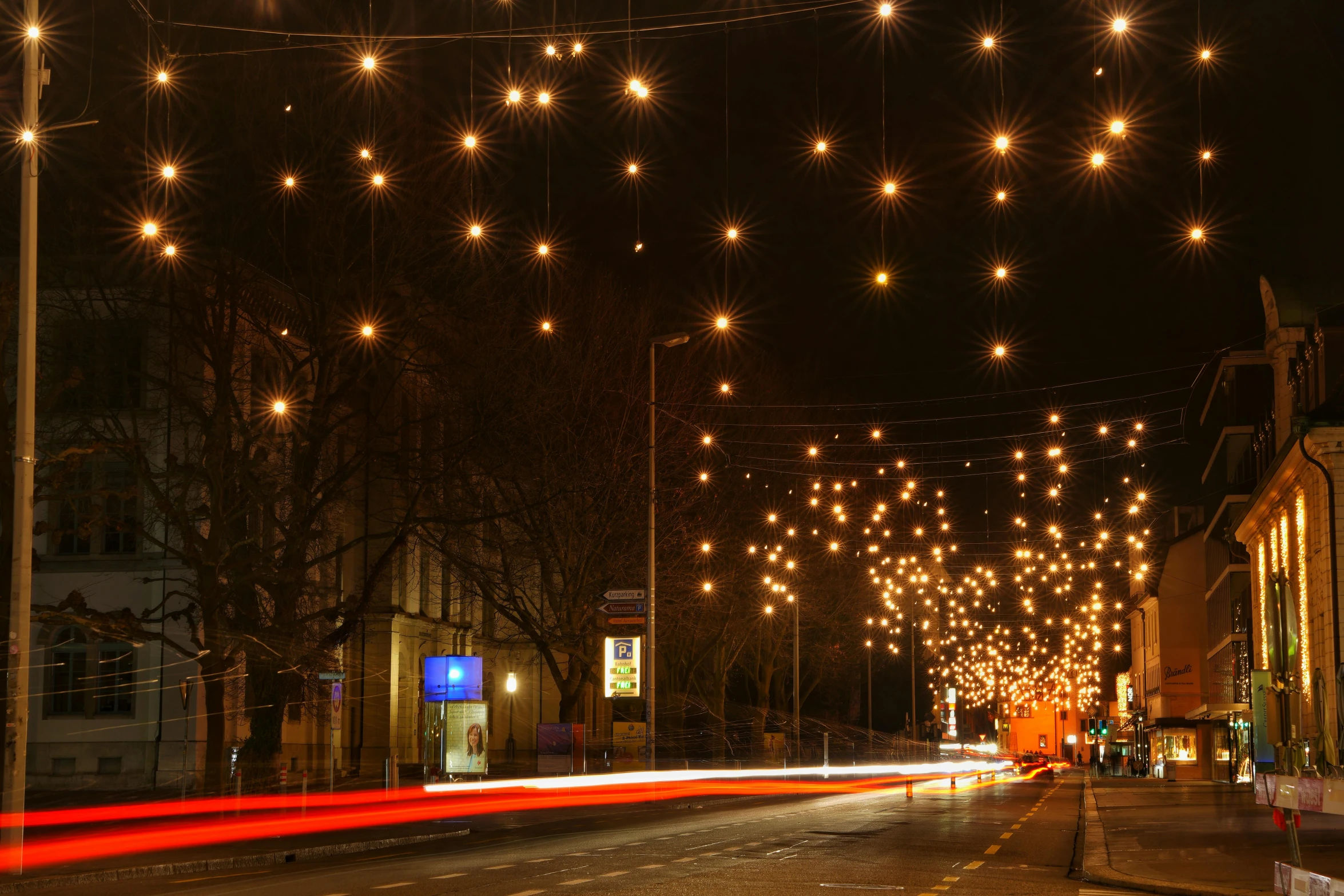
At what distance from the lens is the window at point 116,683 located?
3869 centimetres

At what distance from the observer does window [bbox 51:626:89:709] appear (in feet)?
127

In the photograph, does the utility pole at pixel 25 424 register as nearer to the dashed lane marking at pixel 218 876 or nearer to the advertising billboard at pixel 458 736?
the dashed lane marking at pixel 218 876

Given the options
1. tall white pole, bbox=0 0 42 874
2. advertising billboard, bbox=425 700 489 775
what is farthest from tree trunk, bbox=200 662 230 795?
tall white pole, bbox=0 0 42 874

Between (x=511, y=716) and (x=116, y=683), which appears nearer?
(x=116, y=683)

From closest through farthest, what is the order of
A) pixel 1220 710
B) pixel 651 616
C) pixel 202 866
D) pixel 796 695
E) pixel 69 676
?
pixel 202 866
pixel 651 616
pixel 69 676
pixel 796 695
pixel 1220 710

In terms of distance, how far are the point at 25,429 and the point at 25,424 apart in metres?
0.06

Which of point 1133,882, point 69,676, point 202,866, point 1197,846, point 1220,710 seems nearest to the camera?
point 1133,882

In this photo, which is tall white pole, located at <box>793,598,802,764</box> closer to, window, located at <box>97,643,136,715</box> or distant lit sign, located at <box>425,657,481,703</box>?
distant lit sign, located at <box>425,657,481,703</box>

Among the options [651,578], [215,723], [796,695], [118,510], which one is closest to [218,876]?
Answer: [215,723]

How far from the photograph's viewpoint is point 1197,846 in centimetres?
2062

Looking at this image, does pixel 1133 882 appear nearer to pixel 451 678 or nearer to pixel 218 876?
pixel 218 876

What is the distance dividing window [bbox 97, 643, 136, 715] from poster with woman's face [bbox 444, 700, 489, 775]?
8.80 meters

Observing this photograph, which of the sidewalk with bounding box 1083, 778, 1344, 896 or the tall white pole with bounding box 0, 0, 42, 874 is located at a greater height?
the tall white pole with bounding box 0, 0, 42, 874

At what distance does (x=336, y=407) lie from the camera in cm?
3381
